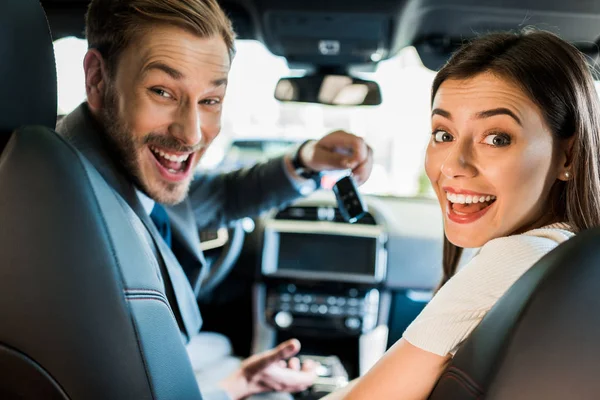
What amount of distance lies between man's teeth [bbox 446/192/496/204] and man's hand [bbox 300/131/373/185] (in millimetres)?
922

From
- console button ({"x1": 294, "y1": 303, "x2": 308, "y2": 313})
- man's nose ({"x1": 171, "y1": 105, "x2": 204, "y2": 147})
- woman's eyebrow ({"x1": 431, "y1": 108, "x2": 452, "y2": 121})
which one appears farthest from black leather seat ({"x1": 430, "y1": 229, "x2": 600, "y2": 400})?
console button ({"x1": 294, "y1": 303, "x2": 308, "y2": 313})

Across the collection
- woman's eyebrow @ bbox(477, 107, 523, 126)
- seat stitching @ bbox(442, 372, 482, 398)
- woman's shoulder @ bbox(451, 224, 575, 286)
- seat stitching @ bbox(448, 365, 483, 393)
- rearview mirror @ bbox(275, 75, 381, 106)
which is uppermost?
rearview mirror @ bbox(275, 75, 381, 106)

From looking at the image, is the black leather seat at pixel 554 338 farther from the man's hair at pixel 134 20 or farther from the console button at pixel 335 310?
the console button at pixel 335 310

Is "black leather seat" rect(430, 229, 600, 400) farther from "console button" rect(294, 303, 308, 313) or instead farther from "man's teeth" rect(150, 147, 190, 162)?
"console button" rect(294, 303, 308, 313)

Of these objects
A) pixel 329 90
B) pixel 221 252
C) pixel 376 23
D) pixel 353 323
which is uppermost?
pixel 376 23

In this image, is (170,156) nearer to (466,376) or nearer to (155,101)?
(155,101)

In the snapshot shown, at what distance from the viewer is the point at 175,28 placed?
67.8 inches

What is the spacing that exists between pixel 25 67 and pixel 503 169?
97cm

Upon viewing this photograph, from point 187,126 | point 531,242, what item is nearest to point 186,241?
point 187,126

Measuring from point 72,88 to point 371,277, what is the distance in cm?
216

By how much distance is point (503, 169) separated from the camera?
4.34ft

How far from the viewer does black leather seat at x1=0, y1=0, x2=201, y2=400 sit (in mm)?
1083

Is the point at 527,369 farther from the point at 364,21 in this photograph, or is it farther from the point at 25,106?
the point at 364,21

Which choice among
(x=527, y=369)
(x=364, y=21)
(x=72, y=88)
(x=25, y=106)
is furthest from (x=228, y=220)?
(x=527, y=369)
